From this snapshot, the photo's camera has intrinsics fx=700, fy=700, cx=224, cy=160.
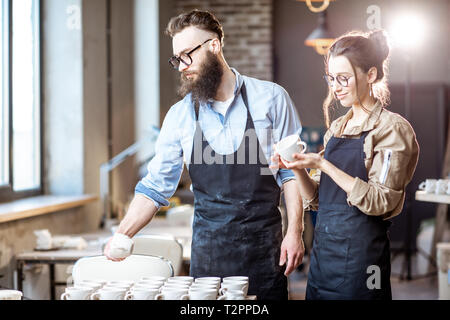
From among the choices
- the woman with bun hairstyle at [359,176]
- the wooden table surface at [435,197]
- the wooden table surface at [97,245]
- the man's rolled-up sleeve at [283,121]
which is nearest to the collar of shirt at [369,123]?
the woman with bun hairstyle at [359,176]

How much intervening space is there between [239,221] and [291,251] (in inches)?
8.6

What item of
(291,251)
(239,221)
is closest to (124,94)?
(239,221)

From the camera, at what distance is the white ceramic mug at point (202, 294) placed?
178cm

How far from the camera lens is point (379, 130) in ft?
6.88

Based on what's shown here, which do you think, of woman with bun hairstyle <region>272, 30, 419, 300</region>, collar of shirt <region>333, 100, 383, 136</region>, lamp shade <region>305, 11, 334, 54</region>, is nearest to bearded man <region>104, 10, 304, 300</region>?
woman with bun hairstyle <region>272, 30, 419, 300</region>

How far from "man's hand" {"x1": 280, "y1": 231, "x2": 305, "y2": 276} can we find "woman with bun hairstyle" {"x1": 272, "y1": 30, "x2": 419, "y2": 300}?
21 centimetres

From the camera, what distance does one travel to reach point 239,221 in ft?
8.27

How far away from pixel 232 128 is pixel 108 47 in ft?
10.7

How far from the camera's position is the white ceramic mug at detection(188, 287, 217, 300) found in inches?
70.0

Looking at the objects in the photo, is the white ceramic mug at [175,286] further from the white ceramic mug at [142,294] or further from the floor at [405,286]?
the floor at [405,286]

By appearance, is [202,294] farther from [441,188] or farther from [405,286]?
[405,286]

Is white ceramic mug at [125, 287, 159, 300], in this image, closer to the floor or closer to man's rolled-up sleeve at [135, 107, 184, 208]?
man's rolled-up sleeve at [135, 107, 184, 208]
